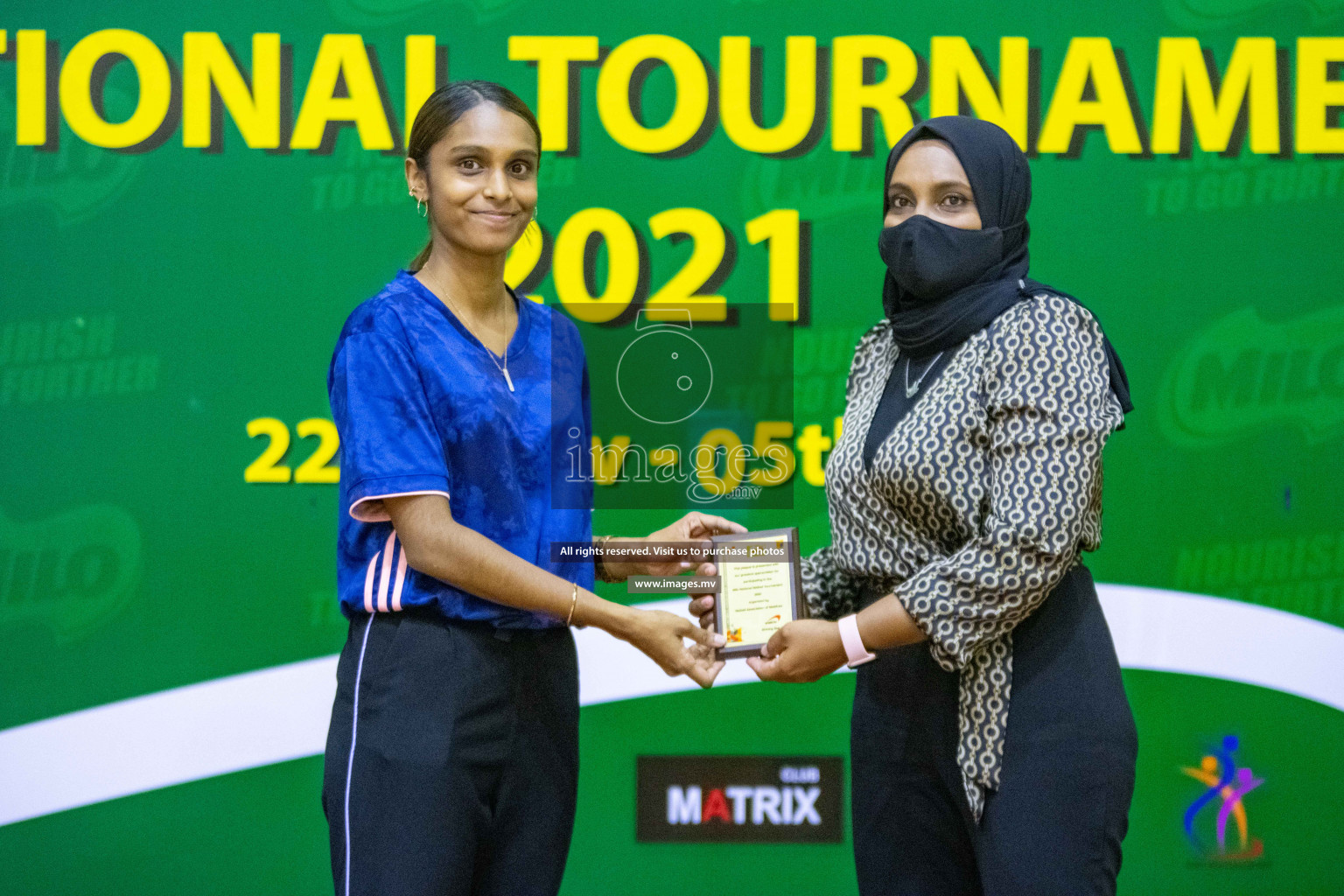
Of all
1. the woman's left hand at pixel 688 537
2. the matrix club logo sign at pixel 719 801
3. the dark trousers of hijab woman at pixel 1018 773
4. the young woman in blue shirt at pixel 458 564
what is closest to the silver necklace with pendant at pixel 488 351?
the young woman in blue shirt at pixel 458 564

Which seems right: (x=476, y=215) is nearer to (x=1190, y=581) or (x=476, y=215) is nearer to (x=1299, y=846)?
(x=1190, y=581)

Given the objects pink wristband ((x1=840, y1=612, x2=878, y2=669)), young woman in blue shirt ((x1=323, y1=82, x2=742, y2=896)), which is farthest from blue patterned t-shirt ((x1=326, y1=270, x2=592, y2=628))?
pink wristband ((x1=840, y1=612, x2=878, y2=669))

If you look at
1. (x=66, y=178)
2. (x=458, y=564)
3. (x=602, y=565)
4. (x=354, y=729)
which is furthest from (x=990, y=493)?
(x=66, y=178)

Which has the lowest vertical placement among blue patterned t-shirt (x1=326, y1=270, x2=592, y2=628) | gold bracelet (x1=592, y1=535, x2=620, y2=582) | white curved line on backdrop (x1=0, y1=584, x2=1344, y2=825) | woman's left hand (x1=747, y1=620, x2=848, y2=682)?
white curved line on backdrop (x1=0, y1=584, x2=1344, y2=825)

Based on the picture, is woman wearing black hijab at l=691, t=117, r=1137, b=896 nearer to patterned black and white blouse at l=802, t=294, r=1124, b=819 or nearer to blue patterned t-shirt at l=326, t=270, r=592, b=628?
patterned black and white blouse at l=802, t=294, r=1124, b=819

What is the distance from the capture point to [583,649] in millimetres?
3133

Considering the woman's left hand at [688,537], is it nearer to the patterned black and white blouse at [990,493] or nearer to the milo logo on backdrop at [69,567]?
the patterned black and white blouse at [990,493]

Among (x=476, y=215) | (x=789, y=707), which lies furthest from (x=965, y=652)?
(x=789, y=707)

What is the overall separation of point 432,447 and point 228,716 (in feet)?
6.20

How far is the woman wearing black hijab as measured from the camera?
164 centimetres

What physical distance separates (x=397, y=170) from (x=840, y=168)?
3.96 feet

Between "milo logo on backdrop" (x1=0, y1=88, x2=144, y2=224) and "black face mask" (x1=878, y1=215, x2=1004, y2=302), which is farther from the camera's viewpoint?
"milo logo on backdrop" (x1=0, y1=88, x2=144, y2=224)

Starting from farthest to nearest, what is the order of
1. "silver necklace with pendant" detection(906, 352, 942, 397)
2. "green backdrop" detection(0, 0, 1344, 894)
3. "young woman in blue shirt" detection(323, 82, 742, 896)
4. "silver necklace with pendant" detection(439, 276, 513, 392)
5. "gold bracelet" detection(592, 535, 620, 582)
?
"green backdrop" detection(0, 0, 1344, 894) < "gold bracelet" detection(592, 535, 620, 582) < "silver necklace with pendant" detection(906, 352, 942, 397) < "silver necklace with pendant" detection(439, 276, 513, 392) < "young woman in blue shirt" detection(323, 82, 742, 896)

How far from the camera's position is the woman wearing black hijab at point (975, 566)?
64.7 inches
